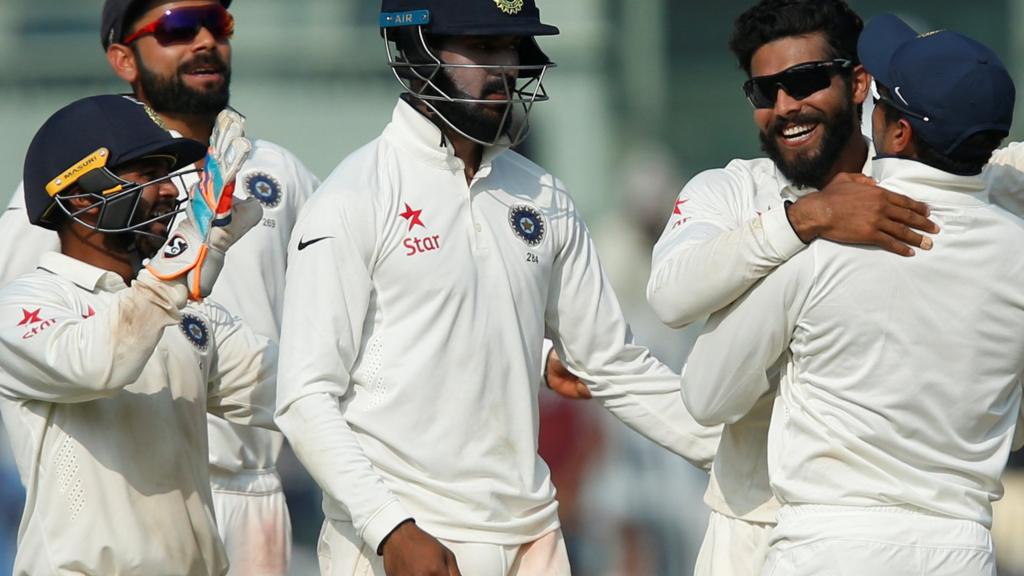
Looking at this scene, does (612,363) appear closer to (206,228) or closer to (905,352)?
(905,352)

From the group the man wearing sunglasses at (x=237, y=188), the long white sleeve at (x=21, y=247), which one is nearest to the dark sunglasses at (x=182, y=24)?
the man wearing sunglasses at (x=237, y=188)

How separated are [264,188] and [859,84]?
1.86 metres

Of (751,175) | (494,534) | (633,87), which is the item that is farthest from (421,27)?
(633,87)

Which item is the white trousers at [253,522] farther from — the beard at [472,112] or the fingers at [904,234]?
the fingers at [904,234]

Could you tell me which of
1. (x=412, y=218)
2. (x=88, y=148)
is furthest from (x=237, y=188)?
(x=412, y=218)

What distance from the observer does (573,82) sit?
10672 mm

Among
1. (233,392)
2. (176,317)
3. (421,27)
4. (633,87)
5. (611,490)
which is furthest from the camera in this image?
(633,87)

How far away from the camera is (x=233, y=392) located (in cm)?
458

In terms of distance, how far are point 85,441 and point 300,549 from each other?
459cm

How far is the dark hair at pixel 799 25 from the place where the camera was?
454 centimetres

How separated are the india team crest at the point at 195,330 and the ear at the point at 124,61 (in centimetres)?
127

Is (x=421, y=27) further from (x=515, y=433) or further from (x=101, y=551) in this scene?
(x=101, y=551)

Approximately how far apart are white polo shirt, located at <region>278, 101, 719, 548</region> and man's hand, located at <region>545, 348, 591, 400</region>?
Answer: 0.46 meters

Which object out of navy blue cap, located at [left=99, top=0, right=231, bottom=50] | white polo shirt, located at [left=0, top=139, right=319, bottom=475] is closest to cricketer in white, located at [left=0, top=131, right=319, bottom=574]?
white polo shirt, located at [left=0, top=139, right=319, bottom=475]
